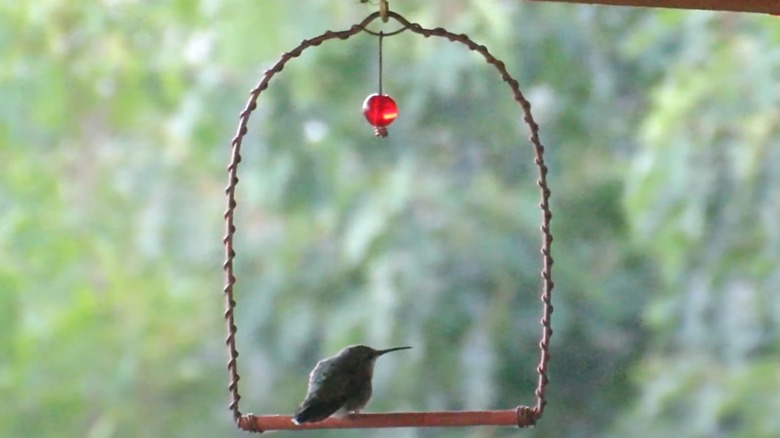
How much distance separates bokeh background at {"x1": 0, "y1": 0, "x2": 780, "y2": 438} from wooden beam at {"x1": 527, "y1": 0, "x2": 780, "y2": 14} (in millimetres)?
797

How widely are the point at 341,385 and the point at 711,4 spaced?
578mm

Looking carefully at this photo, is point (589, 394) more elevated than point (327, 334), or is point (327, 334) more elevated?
point (327, 334)

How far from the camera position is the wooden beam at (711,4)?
1158mm

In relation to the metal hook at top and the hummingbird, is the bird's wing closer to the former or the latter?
the hummingbird

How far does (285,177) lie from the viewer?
198 centimetres

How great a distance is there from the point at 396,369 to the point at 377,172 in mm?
372

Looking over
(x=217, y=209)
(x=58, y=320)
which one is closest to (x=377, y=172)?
(x=217, y=209)

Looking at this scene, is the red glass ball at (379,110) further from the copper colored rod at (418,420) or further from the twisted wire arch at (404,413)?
the copper colored rod at (418,420)

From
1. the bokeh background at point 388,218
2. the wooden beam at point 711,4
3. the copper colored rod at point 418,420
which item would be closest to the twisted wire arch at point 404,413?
the copper colored rod at point 418,420

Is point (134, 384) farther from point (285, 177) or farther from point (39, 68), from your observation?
point (39, 68)

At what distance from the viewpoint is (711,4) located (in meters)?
1.17

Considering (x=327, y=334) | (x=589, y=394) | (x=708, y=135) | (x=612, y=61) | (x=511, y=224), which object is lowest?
(x=589, y=394)

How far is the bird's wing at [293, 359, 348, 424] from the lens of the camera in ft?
3.55

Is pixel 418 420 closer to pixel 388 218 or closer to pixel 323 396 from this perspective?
pixel 323 396
